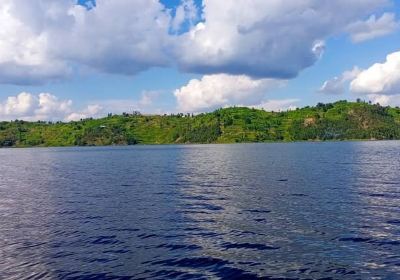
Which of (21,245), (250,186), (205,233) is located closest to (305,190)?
(250,186)

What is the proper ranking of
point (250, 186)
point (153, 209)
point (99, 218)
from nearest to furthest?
point (99, 218), point (153, 209), point (250, 186)

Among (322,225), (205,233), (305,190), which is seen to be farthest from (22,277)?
(305,190)

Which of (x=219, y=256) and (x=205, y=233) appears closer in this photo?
(x=219, y=256)

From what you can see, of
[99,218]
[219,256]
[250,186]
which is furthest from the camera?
[250,186]

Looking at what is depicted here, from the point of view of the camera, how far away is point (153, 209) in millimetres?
51250

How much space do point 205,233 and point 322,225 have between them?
10774 millimetres

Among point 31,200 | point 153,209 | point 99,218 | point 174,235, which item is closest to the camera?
point 174,235

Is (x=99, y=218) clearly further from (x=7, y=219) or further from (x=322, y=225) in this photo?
(x=322, y=225)

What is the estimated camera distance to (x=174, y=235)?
37938 mm

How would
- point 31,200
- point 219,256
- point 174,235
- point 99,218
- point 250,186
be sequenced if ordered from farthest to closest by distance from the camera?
point 250,186, point 31,200, point 99,218, point 174,235, point 219,256

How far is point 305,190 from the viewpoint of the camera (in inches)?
2571

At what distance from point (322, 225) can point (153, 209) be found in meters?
20.0

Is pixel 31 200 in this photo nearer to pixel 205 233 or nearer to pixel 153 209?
pixel 153 209

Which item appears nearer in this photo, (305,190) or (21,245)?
(21,245)
